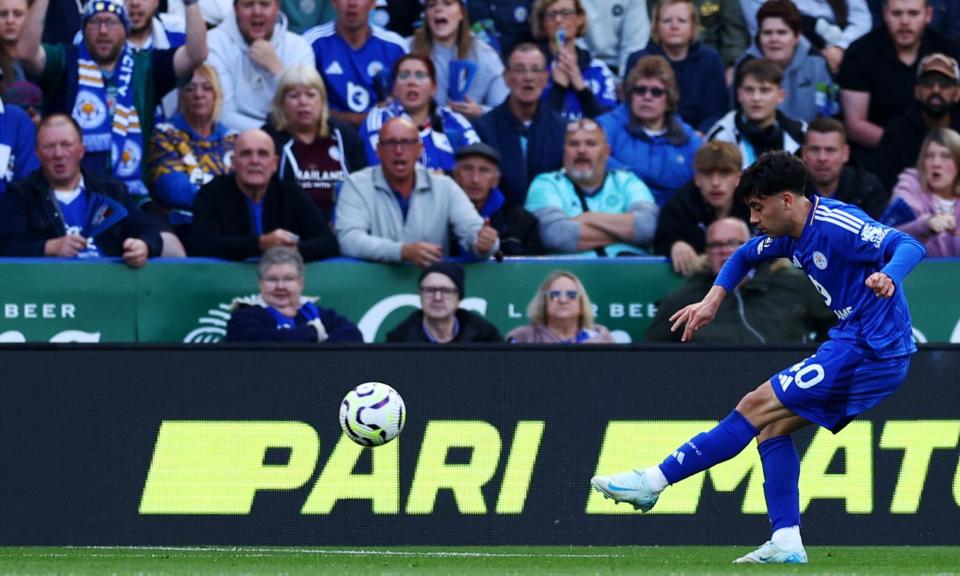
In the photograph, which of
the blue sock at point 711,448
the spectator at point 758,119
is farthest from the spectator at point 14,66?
the blue sock at point 711,448

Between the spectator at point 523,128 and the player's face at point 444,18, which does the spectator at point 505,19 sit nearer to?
the player's face at point 444,18

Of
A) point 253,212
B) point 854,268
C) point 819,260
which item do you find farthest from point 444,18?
point 854,268

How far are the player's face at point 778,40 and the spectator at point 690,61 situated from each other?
0.40 metres

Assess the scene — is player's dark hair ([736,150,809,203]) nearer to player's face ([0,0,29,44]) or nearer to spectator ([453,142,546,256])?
spectator ([453,142,546,256])

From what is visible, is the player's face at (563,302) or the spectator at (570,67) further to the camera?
the spectator at (570,67)

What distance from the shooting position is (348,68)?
13109 millimetres

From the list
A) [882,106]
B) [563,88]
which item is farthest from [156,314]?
[882,106]

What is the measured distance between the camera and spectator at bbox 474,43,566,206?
497 inches

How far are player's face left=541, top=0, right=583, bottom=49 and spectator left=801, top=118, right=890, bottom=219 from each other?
224 cm

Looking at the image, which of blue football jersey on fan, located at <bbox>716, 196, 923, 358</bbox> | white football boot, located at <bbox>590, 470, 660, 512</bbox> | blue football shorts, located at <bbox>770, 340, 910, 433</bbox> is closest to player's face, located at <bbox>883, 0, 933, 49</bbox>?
blue football jersey on fan, located at <bbox>716, 196, 923, 358</bbox>

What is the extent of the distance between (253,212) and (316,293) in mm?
754

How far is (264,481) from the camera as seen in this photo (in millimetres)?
10180

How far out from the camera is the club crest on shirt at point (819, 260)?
301 inches

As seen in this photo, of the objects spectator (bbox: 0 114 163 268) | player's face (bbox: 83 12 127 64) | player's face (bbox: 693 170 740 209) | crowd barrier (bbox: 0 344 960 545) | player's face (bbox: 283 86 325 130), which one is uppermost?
player's face (bbox: 83 12 127 64)
